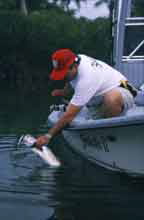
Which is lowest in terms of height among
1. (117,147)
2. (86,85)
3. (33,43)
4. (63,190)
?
(33,43)

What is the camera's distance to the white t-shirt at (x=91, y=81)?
778 cm

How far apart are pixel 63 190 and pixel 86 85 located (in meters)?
1.24

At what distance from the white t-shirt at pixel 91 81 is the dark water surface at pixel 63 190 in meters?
1.04

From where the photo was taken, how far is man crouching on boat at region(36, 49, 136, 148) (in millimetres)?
7707

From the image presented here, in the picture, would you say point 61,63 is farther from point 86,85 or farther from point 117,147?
point 117,147

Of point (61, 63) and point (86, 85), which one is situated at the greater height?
point (61, 63)

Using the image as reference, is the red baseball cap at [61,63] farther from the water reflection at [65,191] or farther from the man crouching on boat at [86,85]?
the water reflection at [65,191]

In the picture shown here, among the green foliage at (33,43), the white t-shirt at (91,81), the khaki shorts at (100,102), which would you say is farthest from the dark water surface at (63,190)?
the green foliage at (33,43)

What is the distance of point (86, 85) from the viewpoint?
7832mm

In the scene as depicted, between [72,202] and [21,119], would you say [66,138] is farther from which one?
[21,119]

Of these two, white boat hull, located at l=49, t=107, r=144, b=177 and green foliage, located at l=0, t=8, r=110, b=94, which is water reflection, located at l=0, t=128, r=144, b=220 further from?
green foliage, located at l=0, t=8, r=110, b=94

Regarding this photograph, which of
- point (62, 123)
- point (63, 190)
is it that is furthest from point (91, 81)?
point (63, 190)

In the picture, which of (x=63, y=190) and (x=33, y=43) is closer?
(x=63, y=190)

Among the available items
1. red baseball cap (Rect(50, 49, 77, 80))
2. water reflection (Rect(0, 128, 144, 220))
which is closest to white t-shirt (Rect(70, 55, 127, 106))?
red baseball cap (Rect(50, 49, 77, 80))
